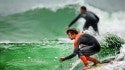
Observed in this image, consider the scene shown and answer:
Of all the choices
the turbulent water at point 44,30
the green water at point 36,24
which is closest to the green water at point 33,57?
the turbulent water at point 44,30

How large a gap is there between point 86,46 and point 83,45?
11cm

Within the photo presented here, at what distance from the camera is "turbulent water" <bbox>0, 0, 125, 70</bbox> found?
21772mm

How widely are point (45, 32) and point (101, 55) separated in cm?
1430

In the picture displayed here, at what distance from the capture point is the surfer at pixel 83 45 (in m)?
15.5

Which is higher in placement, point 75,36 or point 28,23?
point 28,23

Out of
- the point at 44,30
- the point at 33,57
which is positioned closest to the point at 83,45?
the point at 33,57

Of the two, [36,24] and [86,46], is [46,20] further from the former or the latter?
[86,46]

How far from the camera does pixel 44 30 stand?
35938 millimetres

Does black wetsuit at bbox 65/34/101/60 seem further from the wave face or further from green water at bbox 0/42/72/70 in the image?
the wave face

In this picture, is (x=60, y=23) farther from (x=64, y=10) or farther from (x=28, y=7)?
(x=28, y=7)

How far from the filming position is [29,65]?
20.8m

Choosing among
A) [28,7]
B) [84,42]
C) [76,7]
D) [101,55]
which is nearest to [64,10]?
[76,7]

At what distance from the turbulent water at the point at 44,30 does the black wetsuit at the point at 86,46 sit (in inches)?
81.9

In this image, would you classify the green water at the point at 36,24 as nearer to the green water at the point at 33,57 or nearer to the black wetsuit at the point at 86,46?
the green water at the point at 33,57
